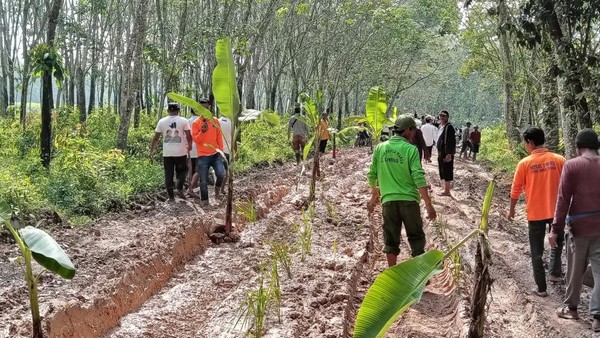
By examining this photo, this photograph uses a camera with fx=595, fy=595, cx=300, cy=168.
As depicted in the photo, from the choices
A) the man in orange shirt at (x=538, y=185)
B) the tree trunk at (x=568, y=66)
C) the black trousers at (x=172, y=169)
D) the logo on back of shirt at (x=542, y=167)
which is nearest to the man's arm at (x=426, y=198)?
the man in orange shirt at (x=538, y=185)

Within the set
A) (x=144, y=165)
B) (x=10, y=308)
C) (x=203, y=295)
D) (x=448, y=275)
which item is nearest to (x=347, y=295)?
(x=203, y=295)

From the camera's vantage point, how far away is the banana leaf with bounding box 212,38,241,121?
6801 mm

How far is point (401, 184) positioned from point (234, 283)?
1836 millimetres

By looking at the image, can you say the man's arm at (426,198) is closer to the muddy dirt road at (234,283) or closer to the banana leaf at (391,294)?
the muddy dirt road at (234,283)

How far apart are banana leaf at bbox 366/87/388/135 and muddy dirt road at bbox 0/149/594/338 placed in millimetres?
1814

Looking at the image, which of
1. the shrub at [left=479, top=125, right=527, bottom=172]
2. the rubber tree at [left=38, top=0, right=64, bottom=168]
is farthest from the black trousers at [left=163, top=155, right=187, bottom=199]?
the shrub at [left=479, top=125, right=527, bottom=172]

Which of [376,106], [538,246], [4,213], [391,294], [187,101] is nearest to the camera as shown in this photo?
[391,294]

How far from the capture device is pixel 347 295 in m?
5.09

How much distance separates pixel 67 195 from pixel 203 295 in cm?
426

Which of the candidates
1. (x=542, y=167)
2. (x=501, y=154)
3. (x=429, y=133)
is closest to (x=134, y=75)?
(x=429, y=133)

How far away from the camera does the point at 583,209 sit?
4914 mm

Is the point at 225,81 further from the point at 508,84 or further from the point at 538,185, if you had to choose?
the point at 508,84

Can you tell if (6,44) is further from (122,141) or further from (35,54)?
(35,54)

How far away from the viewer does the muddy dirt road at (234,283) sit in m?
4.50
